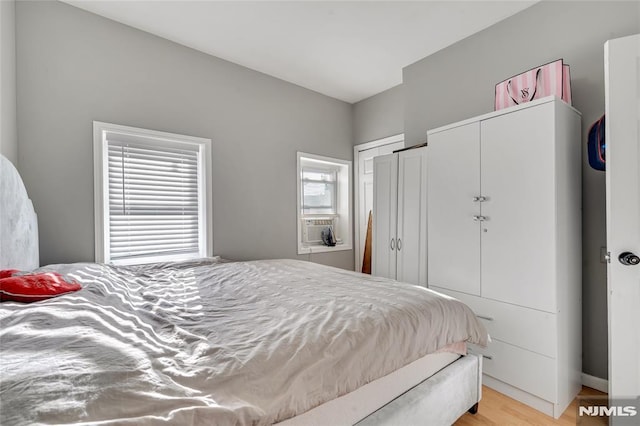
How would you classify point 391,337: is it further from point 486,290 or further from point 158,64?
point 158,64

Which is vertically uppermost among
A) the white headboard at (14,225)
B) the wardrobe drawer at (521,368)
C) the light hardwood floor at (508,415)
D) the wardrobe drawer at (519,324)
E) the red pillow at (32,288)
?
the white headboard at (14,225)

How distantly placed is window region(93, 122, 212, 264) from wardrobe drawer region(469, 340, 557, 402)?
101 inches

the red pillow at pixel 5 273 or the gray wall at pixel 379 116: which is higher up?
the gray wall at pixel 379 116

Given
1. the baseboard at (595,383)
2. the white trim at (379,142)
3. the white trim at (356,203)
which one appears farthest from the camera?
the white trim at (356,203)

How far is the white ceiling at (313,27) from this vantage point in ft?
7.66

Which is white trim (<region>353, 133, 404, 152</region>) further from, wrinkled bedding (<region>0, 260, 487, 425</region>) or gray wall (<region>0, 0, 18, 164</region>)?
gray wall (<region>0, 0, 18, 164</region>)

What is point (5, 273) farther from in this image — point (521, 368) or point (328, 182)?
point (328, 182)

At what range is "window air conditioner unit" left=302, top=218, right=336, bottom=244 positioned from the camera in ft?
12.8

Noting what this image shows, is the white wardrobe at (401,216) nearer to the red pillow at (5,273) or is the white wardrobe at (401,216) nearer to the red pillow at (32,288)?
the red pillow at (32,288)

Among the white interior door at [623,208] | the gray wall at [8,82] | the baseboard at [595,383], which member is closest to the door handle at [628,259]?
the white interior door at [623,208]

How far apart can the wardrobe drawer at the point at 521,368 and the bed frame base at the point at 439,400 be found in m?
0.39

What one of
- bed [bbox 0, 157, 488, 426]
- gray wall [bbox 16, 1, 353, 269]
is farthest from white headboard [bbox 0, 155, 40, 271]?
gray wall [bbox 16, 1, 353, 269]

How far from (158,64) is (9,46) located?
38.2 inches

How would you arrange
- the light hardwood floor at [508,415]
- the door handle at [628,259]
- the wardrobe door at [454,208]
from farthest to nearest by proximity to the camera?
the wardrobe door at [454,208] < the light hardwood floor at [508,415] < the door handle at [628,259]
